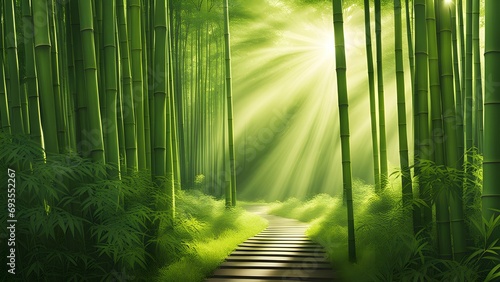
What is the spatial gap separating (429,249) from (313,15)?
8812 mm

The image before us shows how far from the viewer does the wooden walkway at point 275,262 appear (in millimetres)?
3508

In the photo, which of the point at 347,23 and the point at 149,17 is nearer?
the point at 149,17

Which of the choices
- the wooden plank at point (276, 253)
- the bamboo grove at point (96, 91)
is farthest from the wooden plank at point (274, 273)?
the bamboo grove at point (96, 91)

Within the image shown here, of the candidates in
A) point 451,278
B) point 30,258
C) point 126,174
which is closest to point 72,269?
point 30,258

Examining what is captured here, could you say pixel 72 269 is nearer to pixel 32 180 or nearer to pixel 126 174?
pixel 32 180

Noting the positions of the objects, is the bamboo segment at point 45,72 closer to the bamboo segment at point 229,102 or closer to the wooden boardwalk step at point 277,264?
the wooden boardwalk step at point 277,264

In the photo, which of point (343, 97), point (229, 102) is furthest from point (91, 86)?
point (229, 102)

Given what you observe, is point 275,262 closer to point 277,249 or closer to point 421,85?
point 277,249

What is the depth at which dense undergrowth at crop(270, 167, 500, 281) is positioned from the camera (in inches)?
86.5

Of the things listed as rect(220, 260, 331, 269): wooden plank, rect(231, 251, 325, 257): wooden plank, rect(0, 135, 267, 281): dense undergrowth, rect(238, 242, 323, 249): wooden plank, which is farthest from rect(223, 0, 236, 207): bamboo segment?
rect(0, 135, 267, 281): dense undergrowth

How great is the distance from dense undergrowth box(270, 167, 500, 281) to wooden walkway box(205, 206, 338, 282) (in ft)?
0.46

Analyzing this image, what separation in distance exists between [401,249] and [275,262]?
1.52 m

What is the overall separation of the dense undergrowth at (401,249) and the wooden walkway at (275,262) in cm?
14

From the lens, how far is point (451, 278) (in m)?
2.23
